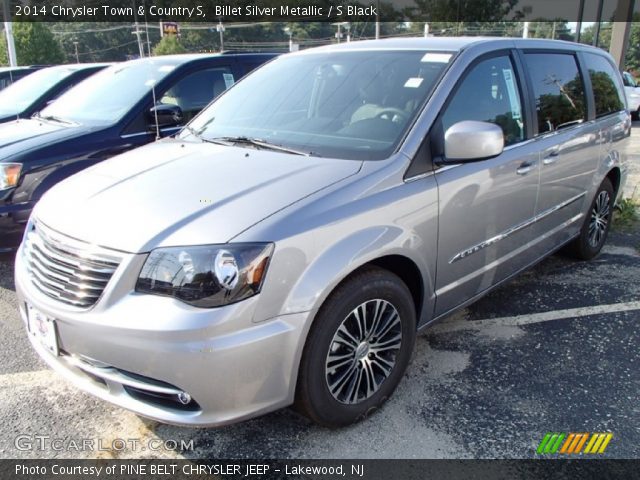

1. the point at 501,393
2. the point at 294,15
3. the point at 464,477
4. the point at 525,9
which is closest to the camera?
the point at 464,477

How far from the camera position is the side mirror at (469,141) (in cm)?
269

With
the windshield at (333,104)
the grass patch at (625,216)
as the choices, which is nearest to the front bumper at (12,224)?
the windshield at (333,104)

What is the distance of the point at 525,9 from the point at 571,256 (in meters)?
31.3

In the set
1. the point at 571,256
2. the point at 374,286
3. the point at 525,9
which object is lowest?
the point at 571,256

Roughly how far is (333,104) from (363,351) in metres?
1.42

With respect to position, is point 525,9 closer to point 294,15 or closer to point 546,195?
point 294,15

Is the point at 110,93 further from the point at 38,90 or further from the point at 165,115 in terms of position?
the point at 38,90

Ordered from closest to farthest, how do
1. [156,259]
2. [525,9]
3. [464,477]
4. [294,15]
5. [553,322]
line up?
[156,259]
[464,477]
[553,322]
[525,9]
[294,15]

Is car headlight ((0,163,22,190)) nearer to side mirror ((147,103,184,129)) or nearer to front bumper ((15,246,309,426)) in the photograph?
side mirror ((147,103,184,129))

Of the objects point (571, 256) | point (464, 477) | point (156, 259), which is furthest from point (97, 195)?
point (571, 256)

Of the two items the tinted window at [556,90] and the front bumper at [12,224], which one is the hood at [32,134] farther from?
the tinted window at [556,90]

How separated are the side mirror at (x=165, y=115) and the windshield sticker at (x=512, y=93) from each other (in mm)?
2834

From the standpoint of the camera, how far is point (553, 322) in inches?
144

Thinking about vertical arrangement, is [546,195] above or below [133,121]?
below
